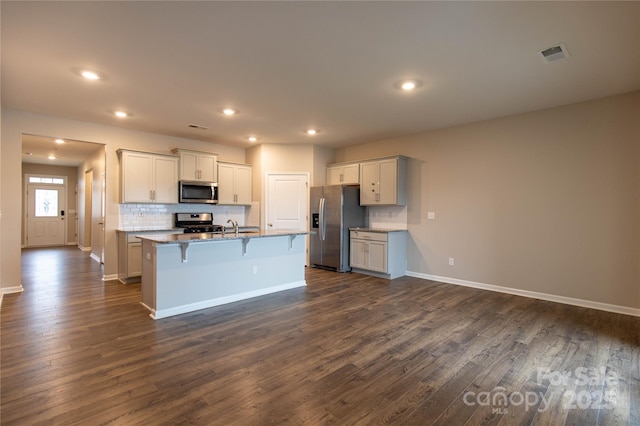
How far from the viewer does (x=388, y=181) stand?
5.79 m

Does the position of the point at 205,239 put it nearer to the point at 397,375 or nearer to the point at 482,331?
the point at 397,375

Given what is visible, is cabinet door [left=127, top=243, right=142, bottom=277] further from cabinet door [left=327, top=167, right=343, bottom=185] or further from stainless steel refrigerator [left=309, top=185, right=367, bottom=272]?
cabinet door [left=327, top=167, right=343, bottom=185]

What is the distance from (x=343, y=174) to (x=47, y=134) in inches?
198

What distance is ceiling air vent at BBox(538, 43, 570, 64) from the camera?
8.99 feet

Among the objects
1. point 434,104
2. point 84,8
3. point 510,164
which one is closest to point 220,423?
point 84,8

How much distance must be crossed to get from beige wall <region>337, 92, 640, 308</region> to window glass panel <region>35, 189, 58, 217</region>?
36.6ft

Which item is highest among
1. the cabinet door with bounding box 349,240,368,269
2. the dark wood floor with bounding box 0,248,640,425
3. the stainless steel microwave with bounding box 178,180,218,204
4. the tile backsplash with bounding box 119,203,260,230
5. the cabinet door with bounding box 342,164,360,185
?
the cabinet door with bounding box 342,164,360,185

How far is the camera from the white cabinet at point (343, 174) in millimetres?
6363

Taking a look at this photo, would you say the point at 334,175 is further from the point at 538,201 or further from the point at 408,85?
the point at 538,201

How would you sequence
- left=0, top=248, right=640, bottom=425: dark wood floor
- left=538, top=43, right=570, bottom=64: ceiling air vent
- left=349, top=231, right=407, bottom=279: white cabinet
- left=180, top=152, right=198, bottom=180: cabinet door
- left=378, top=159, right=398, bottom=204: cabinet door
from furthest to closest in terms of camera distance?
left=180, top=152, right=198, bottom=180: cabinet door < left=378, top=159, right=398, bottom=204: cabinet door < left=349, top=231, right=407, bottom=279: white cabinet < left=538, top=43, right=570, bottom=64: ceiling air vent < left=0, top=248, right=640, bottom=425: dark wood floor

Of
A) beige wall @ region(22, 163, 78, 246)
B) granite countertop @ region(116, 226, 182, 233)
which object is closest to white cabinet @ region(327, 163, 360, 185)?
granite countertop @ region(116, 226, 182, 233)

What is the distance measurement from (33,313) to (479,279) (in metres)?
6.00

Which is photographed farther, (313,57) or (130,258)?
(130,258)

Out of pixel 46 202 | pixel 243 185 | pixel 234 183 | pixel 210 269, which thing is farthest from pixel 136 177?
pixel 46 202
